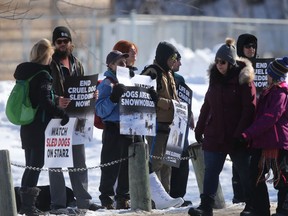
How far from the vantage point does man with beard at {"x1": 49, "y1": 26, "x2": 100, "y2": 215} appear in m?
12.2

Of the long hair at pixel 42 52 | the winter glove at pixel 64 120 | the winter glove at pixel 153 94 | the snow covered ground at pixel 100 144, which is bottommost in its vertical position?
the snow covered ground at pixel 100 144

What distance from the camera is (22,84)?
38.8ft

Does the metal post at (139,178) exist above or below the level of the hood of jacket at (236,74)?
below

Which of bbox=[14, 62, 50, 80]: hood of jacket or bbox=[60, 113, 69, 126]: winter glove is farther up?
bbox=[14, 62, 50, 80]: hood of jacket

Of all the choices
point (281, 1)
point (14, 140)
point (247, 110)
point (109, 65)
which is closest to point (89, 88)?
point (109, 65)

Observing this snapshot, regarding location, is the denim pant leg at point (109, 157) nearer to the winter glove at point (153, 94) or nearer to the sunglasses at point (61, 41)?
the winter glove at point (153, 94)

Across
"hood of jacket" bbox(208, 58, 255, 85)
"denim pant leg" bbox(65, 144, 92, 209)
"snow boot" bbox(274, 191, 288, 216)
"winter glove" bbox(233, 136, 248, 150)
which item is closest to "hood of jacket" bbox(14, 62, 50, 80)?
"denim pant leg" bbox(65, 144, 92, 209)

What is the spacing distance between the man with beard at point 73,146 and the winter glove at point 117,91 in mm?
427

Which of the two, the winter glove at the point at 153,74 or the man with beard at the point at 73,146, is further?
the winter glove at the point at 153,74

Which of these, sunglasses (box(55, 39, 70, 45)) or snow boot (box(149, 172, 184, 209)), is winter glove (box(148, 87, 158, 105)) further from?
sunglasses (box(55, 39, 70, 45))

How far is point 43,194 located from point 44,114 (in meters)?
1.05

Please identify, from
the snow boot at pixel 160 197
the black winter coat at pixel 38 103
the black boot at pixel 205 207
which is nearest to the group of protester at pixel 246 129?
the black boot at pixel 205 207

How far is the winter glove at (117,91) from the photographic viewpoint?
12445mm

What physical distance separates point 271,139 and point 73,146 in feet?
7.20
